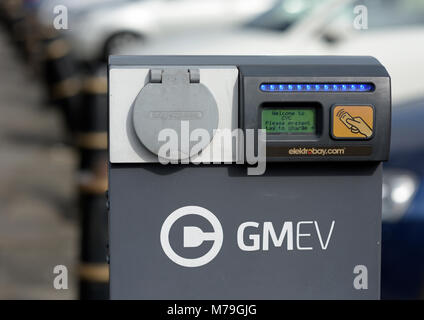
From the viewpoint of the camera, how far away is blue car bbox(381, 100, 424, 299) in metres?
3.80

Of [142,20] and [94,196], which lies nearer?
[94,196]

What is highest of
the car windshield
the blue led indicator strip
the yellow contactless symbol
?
the car windshield

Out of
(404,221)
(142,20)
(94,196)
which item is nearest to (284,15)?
(94,196)

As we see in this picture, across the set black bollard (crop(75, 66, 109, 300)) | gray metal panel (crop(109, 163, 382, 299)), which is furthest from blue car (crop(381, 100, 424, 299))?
gray metal panel (crop(109, 163, 382, 299))

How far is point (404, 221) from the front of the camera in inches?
153

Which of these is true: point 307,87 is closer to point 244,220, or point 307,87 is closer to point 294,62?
point 294,62

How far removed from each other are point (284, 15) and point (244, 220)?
5.65 meters

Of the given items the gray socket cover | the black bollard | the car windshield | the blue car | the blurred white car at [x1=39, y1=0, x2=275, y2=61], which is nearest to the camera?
the gray socket cover

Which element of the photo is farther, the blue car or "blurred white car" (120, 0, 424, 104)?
"blurred white car" (120, 0, 424, 104)

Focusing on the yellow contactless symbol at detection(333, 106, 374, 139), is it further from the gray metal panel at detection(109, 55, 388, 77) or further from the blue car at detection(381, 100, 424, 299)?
the blue car at detection(381, 100, 424, 299)

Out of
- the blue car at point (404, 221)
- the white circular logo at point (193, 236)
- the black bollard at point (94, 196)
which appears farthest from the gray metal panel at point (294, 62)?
the black bollard at point (94, 196)

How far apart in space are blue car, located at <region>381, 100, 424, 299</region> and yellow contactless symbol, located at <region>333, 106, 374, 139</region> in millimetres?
1737

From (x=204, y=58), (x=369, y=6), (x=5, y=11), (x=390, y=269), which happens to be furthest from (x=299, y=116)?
(x=5, y=11)

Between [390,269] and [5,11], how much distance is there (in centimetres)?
1627
